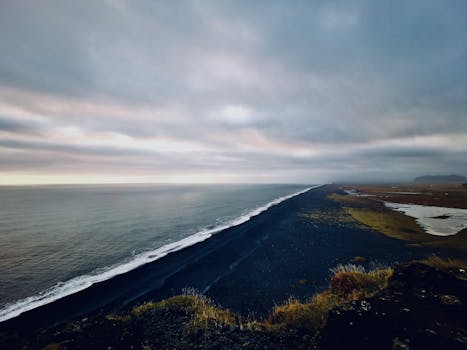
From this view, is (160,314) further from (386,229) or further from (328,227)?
(386,229)

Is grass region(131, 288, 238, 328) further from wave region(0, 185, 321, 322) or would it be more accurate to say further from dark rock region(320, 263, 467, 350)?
wave region(0, 185, 321, 322)

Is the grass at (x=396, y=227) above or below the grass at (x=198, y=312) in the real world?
below

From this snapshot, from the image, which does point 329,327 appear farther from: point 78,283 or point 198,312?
point 78,283

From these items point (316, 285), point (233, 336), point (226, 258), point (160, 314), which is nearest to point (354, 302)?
point (233, 336)

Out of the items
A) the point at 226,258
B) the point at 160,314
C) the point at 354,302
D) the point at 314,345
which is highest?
the point at 354,302

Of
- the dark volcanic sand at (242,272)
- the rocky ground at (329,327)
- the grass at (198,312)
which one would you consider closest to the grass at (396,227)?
the dark volcanic sand at (242,272)

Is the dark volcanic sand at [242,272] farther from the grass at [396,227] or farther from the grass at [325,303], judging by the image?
the grass at [325,303]

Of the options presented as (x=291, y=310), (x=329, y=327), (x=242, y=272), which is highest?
(x=329, y=327)

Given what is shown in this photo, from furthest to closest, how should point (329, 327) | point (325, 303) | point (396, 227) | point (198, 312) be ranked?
point (396, 227), point (198, 312), point (325, 303), point (329, 327)

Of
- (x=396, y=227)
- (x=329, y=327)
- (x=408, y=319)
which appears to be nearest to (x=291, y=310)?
(x=329, y=327)
